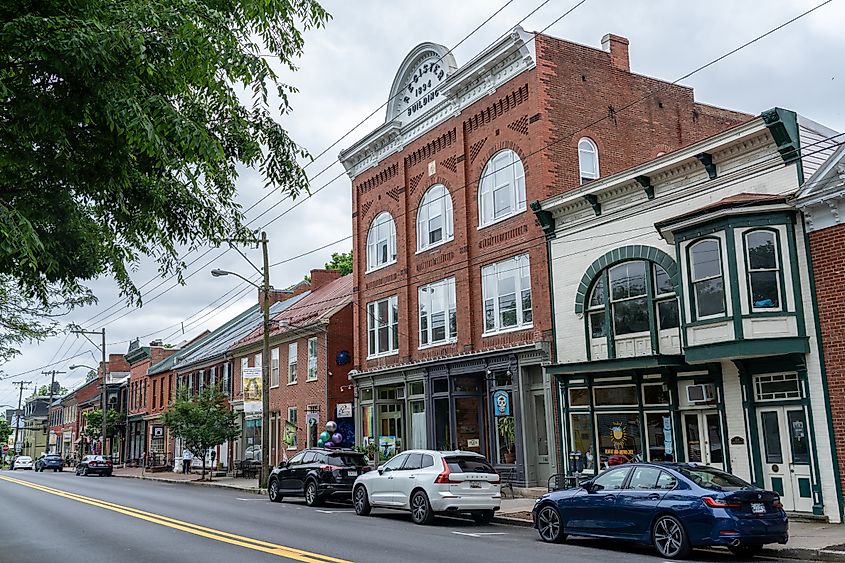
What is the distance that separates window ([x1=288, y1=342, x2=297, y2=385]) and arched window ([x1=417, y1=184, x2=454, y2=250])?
39.2 ft

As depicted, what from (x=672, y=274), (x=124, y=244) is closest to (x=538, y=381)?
(x=672, y=274)

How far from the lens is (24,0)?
7.48m

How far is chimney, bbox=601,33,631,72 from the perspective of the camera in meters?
26.7

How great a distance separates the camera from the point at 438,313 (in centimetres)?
2892

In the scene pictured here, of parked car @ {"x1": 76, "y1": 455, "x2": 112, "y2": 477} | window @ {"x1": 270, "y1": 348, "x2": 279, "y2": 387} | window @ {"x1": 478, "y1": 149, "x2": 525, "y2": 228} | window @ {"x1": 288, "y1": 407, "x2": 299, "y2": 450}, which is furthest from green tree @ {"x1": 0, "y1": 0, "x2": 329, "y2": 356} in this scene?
parked car @ {"x1": 76, "y1": 455, "x2": 112, "y2": 477}

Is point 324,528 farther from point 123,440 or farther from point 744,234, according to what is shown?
point 123,440

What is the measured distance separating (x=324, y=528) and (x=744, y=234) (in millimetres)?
10788

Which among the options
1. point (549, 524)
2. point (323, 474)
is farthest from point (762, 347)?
point (323, 474)

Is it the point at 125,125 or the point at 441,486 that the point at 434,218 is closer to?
the point at 441,486

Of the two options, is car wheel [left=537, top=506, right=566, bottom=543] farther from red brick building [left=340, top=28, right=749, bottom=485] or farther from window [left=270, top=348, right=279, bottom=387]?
window [left=270, top=348, right=279, bottom=387]

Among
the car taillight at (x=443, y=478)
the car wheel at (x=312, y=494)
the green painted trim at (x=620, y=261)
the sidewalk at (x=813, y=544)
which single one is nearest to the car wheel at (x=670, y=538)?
the sidewalk at (x=813, y=544)

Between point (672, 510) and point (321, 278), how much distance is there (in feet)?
117

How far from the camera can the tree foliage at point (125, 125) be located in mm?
7393

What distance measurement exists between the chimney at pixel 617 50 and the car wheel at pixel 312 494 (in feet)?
52.8
